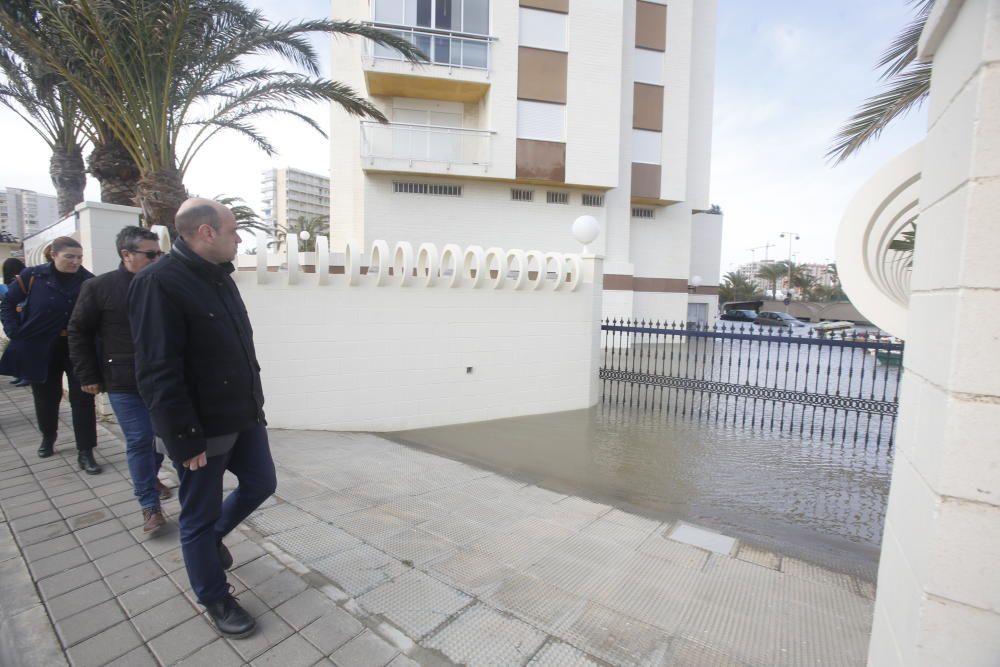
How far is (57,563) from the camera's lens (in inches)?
107

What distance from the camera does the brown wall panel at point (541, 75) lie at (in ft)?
52.9

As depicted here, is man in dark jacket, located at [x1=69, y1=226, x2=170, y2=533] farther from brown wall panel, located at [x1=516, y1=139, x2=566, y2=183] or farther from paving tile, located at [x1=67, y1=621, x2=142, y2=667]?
brown wall panel, located at [x1=516, y1=139, x2=566, y2=183]

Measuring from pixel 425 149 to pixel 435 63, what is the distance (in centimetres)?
267

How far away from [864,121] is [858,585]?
473 centimetres

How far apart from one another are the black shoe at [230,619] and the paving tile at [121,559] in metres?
0.85

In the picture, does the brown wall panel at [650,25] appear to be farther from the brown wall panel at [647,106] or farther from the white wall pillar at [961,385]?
the white wall pillar at [961,385]

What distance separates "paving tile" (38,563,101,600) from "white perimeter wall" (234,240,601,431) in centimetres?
318

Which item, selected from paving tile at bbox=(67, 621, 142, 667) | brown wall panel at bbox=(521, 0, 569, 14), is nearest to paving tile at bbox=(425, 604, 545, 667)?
paving tile at bbox=(67, 621, 142, 667)

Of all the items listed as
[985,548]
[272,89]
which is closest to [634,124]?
[272,89]

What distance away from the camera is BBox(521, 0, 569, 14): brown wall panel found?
16.0 meters

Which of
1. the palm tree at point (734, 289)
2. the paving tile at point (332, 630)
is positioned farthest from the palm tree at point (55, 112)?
the palm tree at point (734, 289)

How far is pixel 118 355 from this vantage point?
311 centimetres

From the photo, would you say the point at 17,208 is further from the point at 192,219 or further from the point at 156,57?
the point at 192,219

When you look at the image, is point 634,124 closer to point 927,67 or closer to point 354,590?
point 927,67
